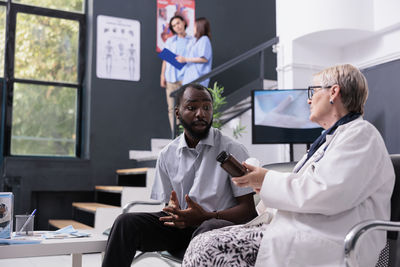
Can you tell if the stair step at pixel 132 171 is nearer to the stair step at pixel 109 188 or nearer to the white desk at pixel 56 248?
the stair step at pixel 109 188

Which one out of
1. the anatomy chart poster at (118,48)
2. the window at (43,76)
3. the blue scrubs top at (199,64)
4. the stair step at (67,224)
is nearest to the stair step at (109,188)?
the stair step at (67,224)

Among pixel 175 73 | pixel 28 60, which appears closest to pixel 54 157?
pixel 28 60

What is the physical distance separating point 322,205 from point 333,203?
3 cm

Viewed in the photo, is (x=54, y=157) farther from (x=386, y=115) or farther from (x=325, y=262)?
(x=325, y=262)

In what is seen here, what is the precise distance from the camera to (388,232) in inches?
63.4

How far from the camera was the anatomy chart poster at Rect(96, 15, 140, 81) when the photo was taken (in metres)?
5.85

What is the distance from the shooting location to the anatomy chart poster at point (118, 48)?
585 cm

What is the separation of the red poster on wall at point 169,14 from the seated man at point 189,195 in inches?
159

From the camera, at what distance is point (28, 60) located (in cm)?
567

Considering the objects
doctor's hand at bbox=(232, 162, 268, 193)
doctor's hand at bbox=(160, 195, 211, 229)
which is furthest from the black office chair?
doctor's hand at bbox=(160, 195, 211, 229)

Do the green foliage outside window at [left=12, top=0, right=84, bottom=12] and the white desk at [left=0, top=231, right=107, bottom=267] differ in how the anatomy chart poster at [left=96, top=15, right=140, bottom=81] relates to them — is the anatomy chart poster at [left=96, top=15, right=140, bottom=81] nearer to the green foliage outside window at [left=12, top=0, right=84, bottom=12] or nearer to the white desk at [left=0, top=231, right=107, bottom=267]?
the green foliage outside window at [left=12, top=0, right=84, bottom=12]

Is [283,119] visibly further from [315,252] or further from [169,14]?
[169,14]

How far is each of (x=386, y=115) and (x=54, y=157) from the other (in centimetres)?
421

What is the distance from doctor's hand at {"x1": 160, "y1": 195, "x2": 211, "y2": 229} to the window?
4.05m
